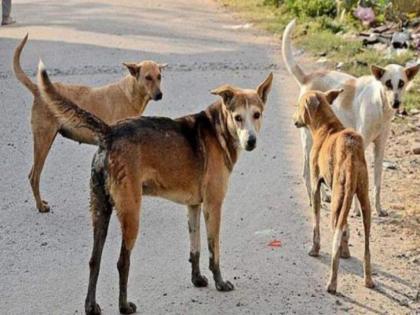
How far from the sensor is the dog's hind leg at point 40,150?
751 centimetres

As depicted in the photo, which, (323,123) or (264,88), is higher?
(264,88)

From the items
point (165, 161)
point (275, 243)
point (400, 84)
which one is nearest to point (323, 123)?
point (275, 243)

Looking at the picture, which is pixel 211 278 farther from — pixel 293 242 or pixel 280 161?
pixel 280 161

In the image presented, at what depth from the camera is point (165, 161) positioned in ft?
18.4

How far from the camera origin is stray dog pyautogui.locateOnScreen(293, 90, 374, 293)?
579 cm

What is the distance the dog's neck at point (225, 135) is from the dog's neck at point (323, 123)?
2.61 ft

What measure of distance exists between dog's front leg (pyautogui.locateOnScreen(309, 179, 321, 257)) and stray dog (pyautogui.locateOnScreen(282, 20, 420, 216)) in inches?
41.5

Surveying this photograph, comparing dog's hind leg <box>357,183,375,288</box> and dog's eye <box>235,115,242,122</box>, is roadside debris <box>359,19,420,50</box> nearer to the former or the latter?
dog's hind leg <box>357,183,375,288</box>

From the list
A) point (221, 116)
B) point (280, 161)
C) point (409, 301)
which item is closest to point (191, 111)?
point (280, 161)

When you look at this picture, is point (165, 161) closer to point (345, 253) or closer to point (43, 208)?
point (345, 253)

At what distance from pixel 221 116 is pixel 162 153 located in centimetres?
57

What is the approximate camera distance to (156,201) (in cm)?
777

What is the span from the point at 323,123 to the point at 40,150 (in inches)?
103

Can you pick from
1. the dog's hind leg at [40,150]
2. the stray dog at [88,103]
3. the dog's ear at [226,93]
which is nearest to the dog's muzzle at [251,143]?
the dog's ear at [226,93]
